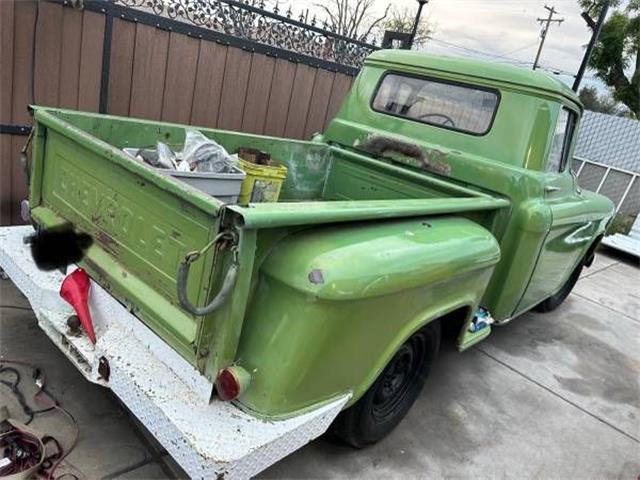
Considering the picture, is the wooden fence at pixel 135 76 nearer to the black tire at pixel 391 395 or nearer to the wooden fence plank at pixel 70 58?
the wooden fence plank at pixel 70 58

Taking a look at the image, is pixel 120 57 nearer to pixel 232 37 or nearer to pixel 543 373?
pixel 232 37

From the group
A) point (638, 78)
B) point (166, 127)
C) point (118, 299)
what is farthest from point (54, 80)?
point (638, 78)

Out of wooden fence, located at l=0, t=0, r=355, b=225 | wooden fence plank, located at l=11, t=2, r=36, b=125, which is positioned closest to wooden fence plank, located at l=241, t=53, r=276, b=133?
wooden fence, located at l=0, t=0, r=355, b=225

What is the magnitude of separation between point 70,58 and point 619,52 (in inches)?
738

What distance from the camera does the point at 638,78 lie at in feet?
58.0

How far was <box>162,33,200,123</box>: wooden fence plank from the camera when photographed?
169 inches

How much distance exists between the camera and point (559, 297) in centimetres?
538

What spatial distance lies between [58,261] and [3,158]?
161cm

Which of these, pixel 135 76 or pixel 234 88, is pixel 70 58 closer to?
pixel 135 76

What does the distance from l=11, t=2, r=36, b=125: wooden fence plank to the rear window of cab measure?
239cm

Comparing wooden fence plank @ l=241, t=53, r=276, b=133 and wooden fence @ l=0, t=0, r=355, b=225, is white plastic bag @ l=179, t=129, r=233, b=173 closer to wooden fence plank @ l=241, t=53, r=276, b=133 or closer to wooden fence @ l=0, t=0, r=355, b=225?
wooden fence @ l=0, t=0, r=355, b=225

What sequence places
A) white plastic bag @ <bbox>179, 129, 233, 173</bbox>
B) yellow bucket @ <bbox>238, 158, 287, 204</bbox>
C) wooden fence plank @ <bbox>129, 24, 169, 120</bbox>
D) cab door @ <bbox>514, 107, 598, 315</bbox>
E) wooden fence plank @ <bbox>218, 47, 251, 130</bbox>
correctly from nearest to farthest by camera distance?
white plastic bag @ <bbox>179, 129, 233, 173</bbox> → yellow bucket @ <bbox>238, 158, 287, 204</bbox> → cab door @ <bbox>514, 107, 598, 315</bbox> → wooden fence plank @ <bbox>129, 24, 169, 120</bbox> → wooden fence plank @ <bbox>218, 47, 251, 130</bbox>

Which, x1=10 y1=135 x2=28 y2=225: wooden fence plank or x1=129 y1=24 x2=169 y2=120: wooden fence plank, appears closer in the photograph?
x1=10 y1=135 x2=28 y2=225: wooden fence plank

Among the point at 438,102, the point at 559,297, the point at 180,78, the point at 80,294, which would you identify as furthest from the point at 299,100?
the point at 80,294
